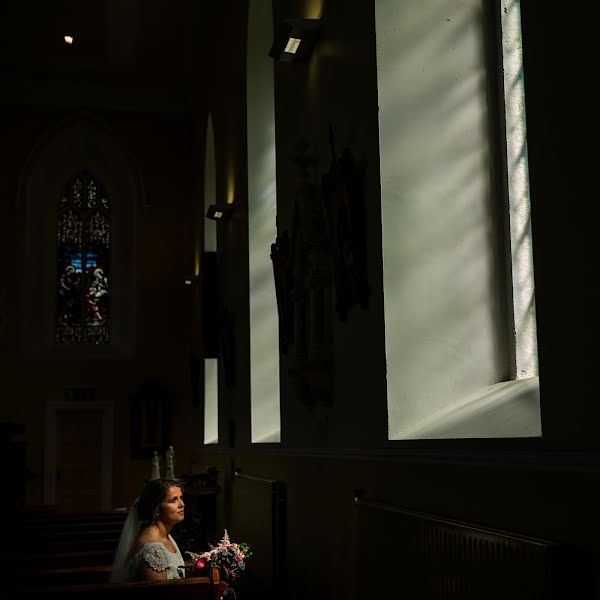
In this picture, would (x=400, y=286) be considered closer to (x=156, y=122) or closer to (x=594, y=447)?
(x=594, y=447)

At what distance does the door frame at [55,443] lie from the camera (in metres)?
15.5

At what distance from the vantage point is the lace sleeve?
4949 mm

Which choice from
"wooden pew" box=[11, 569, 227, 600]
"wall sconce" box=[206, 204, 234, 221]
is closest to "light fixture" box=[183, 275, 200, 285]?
"wall sconce" box=[206, 204, 234, 221]

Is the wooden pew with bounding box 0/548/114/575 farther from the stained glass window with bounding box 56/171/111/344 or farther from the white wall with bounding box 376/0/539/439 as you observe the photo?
the stained glass window with bounding box 56/171/111/344

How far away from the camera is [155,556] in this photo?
4988 millimetres

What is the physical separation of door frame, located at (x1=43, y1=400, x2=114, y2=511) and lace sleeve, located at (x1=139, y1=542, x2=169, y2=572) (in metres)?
11.0

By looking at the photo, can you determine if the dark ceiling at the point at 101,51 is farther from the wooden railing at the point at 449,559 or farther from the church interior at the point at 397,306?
the wooden railing at the point at 449,559

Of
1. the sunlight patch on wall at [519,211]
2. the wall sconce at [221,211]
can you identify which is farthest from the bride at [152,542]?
the wall sconce at [221,211]

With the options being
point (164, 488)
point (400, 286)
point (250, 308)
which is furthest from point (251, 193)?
point (400, 286)

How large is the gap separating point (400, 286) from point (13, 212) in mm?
13190

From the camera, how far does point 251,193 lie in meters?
8.84

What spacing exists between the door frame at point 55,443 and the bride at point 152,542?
10.7 meters

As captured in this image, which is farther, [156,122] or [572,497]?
[156,122]

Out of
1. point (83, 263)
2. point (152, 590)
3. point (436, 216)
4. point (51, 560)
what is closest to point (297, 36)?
point (436, 216)
